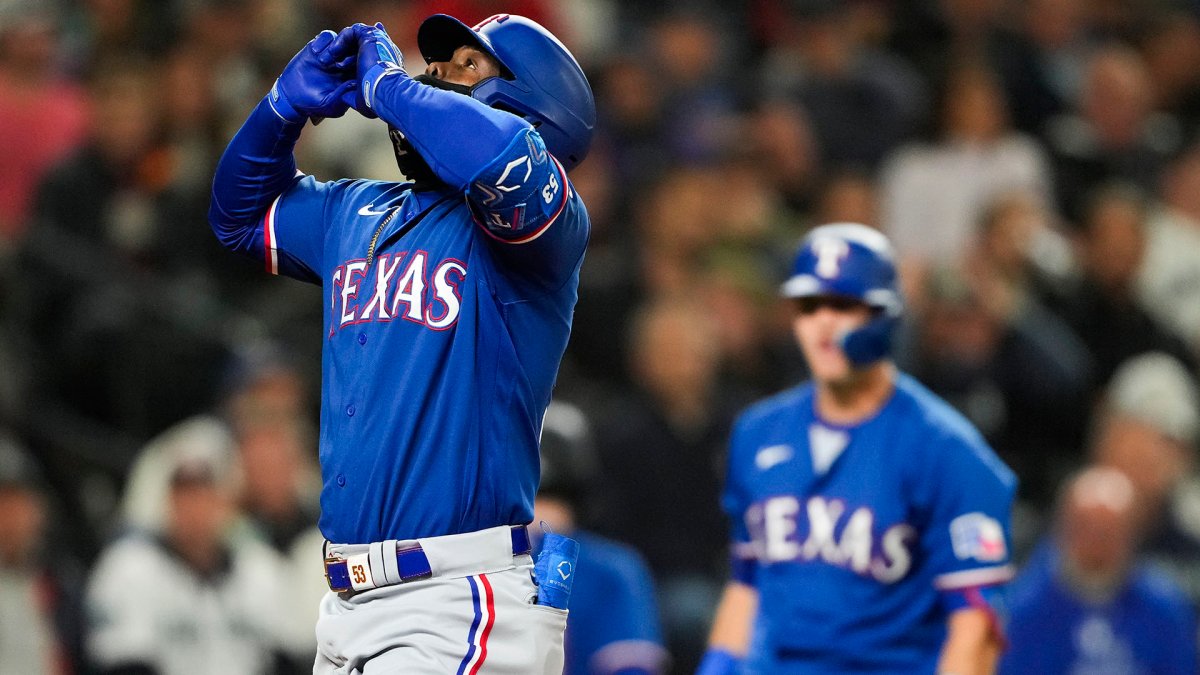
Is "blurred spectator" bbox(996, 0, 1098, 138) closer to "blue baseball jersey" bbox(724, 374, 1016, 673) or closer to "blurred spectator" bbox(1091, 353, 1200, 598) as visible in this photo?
"blurred spectator" bbox(1091, 353, 1200, 598)

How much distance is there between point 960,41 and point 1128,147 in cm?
131

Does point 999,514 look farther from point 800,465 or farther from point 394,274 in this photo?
point 394,274

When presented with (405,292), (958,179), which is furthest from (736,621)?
(958,179)

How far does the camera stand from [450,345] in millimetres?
3438

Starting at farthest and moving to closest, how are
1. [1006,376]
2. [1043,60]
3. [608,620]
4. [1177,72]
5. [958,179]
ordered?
1. [1177,72]
2. [1043,60]
3. [958,179]
4. [1006,376]
5. [608,620]

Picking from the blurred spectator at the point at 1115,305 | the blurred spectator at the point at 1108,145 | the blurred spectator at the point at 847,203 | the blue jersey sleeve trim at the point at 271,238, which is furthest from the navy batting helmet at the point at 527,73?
the blurred spectator at the point at 1108,145

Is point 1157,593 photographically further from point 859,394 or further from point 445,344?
point 445,344

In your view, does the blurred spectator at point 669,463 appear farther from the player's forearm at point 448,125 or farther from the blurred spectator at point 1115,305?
the player's forearm at point 448,125

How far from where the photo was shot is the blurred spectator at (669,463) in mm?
7973

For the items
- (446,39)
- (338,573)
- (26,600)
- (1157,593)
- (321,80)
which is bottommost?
(26,600)

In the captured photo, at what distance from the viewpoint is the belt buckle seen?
3.47m

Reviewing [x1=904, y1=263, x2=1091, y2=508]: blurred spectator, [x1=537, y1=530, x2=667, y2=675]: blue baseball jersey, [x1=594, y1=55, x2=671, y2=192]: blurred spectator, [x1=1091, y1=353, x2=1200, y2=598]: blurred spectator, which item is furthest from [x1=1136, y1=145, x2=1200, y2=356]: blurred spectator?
[x1=537, y1=530, x2=667, y2=675]: blue baseball jersey

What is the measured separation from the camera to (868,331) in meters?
5.29

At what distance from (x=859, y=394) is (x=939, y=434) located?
34 centimetres
